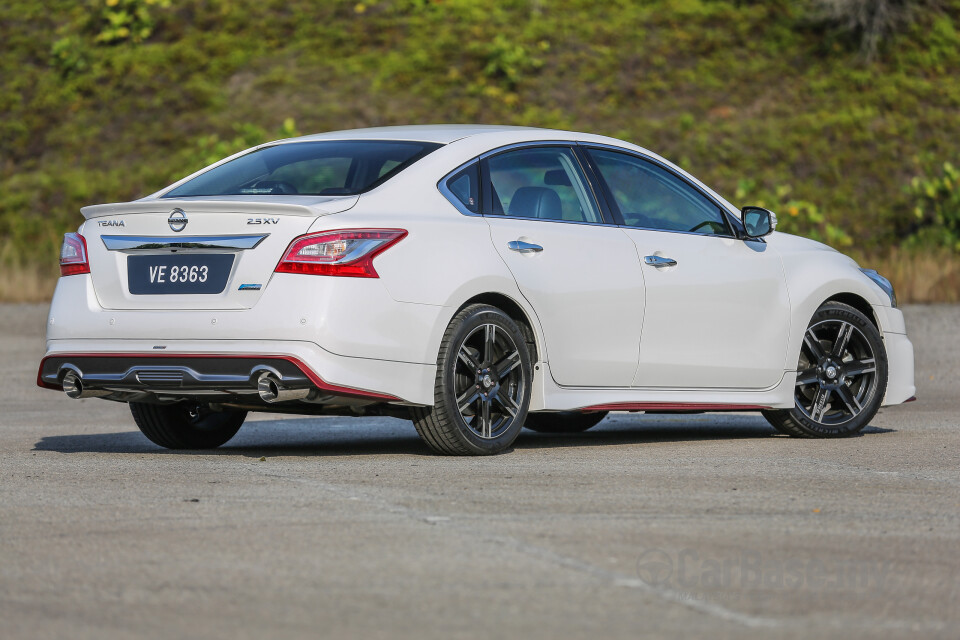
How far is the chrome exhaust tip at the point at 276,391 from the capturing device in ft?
23.7

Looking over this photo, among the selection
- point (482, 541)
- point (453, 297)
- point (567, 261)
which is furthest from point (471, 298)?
point (482, 541)

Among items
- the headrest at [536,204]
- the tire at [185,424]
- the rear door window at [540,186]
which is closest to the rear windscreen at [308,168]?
the rear door window at [540,186]

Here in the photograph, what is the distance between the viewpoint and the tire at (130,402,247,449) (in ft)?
28.3

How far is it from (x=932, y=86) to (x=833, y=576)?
30.1m

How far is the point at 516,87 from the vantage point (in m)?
34.3

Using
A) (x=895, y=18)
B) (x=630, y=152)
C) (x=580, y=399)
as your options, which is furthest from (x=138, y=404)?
(x=895, y=18)

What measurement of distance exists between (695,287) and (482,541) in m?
3.74

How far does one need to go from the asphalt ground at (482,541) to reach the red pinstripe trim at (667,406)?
0.24m

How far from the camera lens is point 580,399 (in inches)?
326

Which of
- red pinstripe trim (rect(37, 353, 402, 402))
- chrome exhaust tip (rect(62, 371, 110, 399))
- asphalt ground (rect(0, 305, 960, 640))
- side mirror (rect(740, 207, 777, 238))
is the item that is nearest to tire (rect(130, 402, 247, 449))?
asphalt ground (rect(0, 305, 960, 640))

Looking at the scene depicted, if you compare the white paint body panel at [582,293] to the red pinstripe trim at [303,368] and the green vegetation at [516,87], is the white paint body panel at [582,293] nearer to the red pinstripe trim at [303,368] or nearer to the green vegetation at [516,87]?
the red pinstripe trim at [303,368]

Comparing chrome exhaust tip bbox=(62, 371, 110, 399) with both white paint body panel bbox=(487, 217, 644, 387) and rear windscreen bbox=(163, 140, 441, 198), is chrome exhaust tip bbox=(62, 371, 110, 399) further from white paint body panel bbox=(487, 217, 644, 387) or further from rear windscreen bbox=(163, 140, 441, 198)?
white paint body panel bbox=(487, 217, 644, 387)

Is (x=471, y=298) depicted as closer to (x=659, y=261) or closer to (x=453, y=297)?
(x=453, y=297)

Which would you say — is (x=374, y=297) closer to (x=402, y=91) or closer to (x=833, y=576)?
(x=833, y=576)
